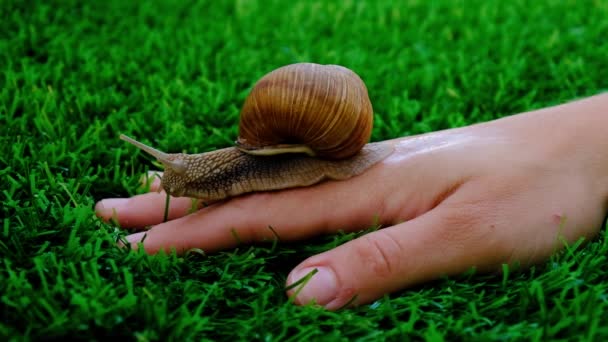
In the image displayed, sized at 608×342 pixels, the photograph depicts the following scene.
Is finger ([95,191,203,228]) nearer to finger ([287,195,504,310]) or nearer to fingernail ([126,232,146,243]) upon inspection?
fingernail ([126,232,146,243])

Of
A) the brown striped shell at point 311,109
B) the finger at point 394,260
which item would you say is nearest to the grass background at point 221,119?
the finger at point 394,260

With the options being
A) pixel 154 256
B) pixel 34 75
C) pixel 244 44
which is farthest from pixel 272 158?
pixel 244 44

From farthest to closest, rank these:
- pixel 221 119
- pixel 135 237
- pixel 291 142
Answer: pixel 221 119, pixel 291 142, pixel 135 237

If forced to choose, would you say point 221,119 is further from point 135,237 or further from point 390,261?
point 390,261

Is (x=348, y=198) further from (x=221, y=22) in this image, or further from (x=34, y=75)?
(x=221, y=22)

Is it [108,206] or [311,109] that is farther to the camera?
[108,206]

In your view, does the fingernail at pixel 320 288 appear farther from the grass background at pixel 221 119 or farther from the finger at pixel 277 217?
the finger at pixel 277 217

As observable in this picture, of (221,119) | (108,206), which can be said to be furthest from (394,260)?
(221,119)
